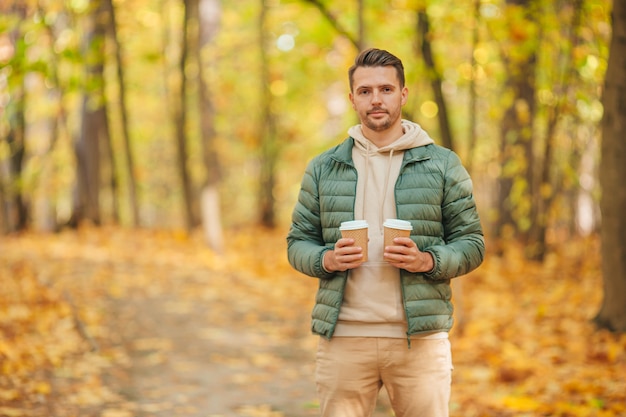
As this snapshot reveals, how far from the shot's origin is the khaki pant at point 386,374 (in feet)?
9.75

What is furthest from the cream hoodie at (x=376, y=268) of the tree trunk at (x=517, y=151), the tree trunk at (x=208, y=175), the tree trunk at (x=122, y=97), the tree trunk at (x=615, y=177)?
the tree trunk at (x=122, y=97)

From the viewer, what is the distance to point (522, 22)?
28.5 feet

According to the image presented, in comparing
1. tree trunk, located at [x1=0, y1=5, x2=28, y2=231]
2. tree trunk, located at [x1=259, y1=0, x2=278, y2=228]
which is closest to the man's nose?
tree trunk, located at [x1=0, y1=5, x2=28, y2=231]

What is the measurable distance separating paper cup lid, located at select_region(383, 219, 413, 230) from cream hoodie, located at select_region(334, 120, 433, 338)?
0.19 m

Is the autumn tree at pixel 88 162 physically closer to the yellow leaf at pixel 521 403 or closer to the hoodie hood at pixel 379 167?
the yellow leaf at pixel 521 403

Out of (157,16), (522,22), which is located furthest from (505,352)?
(157,16)

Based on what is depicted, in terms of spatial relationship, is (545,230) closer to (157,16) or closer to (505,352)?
(505,352)

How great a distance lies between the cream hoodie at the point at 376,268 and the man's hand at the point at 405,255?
15cm

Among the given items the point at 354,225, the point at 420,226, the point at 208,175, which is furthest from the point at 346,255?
the point at 208,175

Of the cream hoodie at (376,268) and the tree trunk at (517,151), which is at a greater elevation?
the tree trunk at (517,151)

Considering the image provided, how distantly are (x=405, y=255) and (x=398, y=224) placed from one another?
13 centimetres

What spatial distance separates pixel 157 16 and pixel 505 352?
54.4 ft

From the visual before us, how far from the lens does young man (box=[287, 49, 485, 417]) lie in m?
2.96

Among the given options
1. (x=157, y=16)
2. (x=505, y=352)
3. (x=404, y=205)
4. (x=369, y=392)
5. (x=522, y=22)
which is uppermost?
(x=157, y=16)
